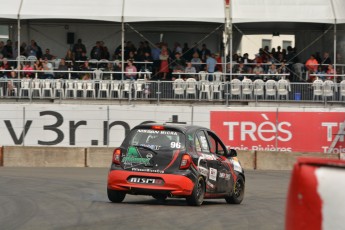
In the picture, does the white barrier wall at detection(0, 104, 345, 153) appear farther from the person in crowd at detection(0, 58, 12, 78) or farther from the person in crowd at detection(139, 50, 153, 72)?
the person in crowd at detection(139, 50, 153, 72)

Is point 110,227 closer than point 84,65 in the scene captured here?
Yes

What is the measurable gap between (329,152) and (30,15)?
11.8 m

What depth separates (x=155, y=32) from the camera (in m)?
37.1

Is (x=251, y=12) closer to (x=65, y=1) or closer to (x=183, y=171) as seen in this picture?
(x=65, y=1)

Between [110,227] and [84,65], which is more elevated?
[84,65]

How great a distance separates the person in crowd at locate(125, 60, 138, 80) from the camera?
104 feet

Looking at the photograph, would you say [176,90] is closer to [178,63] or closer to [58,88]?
[178,63]

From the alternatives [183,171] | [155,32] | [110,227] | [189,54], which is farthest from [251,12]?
[110,227]

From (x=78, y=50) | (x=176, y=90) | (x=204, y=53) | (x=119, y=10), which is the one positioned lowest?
(x=176, y=90)

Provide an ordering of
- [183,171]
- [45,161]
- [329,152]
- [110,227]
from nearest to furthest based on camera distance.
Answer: [110,227] → [183,171] → [45,161] → [329,152]

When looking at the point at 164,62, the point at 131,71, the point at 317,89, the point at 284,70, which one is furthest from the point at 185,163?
the point at 284,70

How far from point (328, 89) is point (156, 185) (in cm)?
1762

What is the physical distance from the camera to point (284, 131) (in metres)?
30.5

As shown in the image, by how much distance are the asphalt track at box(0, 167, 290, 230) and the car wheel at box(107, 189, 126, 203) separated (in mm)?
130
